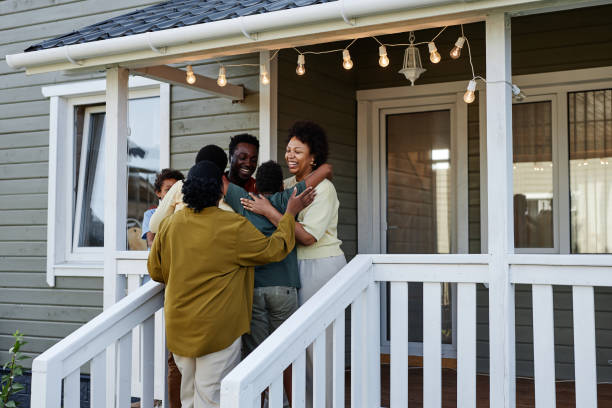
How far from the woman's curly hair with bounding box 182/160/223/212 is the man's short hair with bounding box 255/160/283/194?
329mm

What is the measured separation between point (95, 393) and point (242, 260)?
3.70 ft

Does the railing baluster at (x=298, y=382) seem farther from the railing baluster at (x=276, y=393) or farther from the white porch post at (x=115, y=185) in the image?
the white porch post at (x=115, y=185)

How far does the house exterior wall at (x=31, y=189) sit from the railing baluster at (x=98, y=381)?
118 inches

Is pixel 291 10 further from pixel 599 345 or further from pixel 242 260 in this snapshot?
pixel 599 345

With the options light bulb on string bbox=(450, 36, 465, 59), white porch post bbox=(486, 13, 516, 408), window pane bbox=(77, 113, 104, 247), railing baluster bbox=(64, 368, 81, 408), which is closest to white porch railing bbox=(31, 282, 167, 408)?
railing baluster bbox=(64, 368, 81, 408)

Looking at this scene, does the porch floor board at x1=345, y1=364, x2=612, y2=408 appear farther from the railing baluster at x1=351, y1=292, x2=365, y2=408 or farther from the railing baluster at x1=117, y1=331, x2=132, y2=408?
the railing baluster at x1=117, y1=331, x2=132, y2=408

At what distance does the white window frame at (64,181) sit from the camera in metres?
6.95

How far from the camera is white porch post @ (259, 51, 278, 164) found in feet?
18.0

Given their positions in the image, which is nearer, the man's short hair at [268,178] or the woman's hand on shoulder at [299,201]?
the woman's hand on shoulder at [299,201]

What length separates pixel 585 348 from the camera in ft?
11.3

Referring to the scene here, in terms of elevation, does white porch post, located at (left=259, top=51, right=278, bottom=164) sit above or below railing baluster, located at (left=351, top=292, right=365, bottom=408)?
above

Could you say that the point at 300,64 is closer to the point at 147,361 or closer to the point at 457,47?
the point at 457,47

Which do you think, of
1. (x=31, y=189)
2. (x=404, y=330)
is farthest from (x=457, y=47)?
(x=31, y=189)

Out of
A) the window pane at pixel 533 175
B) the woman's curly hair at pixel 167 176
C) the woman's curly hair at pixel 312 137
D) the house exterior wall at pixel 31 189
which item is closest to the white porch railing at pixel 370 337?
the woman's curly hair at pixel 312 137
